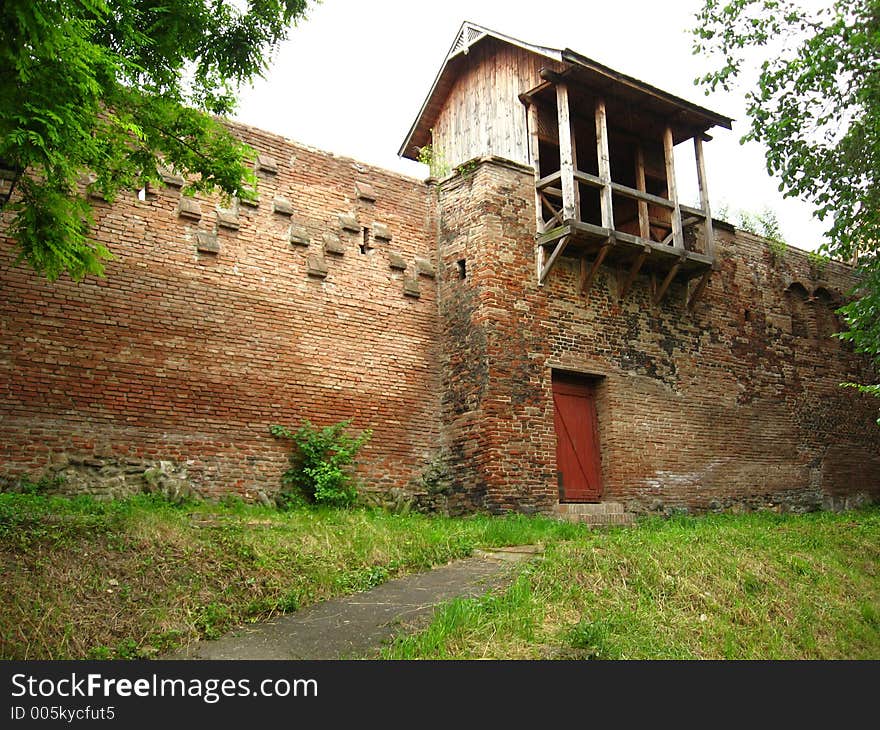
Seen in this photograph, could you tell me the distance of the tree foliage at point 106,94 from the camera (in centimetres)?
495

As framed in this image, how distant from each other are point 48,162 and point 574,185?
8835 millimetres

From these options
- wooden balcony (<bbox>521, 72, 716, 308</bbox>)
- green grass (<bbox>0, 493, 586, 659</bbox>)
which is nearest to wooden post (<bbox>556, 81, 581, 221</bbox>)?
wooden balcony (<bbox>521, 72, 716, 308</bbox>)

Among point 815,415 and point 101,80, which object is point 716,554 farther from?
point 815,415

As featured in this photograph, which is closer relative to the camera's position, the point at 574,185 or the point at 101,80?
the point at 101,80

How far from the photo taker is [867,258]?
1188 centimetres

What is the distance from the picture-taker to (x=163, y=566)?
6.23m

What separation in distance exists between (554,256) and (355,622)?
A: 311 inches

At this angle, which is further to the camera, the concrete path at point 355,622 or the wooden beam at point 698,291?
the wooden beam at point 698,291

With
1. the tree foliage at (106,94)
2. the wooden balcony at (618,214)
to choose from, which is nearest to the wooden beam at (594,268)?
the wooden balcony at (618,214)

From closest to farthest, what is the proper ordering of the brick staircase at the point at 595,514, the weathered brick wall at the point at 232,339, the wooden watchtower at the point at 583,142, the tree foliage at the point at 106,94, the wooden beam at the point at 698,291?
1. the tree foliage at the point at 106,94
2. the weathered brick wall at the point at 232,339
3. the brick staircase at the point at 595,514
4. the wooden watchtower at the point at 583,142
5. the wooden beam at the point at 698,291

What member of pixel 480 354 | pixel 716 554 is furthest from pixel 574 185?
pixel 716 554

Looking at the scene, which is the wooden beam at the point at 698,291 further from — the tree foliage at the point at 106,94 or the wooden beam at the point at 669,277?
the tree foliage at the point at 106,94

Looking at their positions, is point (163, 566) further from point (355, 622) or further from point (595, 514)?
point (595, 514)

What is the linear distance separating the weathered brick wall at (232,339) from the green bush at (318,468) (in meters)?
0.20
